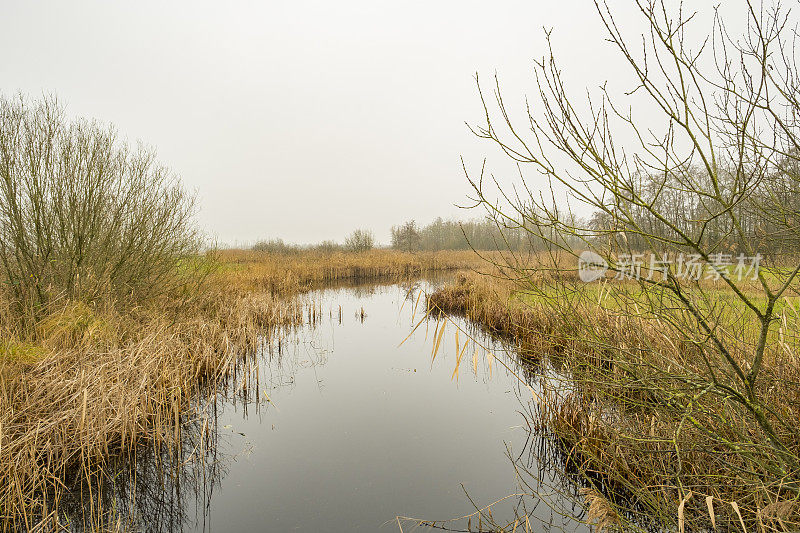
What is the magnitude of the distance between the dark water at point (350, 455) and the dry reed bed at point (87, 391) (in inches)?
16.8

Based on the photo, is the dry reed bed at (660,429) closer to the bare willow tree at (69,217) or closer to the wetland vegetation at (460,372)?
the wetland vegetation at (460,372)

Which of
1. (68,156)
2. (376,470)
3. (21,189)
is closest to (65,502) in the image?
(376,470)

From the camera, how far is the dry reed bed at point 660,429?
1.82m

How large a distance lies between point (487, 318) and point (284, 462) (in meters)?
5.97

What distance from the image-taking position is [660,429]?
293 cm

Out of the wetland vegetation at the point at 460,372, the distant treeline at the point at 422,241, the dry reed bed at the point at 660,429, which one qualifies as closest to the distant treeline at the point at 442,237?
the distant treeline at the point at 422,241

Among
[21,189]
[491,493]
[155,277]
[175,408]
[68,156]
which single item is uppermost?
[68,156]

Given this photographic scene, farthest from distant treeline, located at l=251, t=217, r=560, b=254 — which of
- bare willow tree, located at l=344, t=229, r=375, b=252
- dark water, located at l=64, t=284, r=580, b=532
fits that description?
dark water, located at l=64, t=284, r=580, b=532

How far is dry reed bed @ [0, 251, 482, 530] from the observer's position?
2865 millimetres

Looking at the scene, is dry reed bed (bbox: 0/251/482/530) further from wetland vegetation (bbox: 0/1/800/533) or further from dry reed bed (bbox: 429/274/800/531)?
dry reed bed (bbox: 429/274/800/531)

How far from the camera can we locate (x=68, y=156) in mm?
5434

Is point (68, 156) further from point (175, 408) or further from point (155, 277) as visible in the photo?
point (175, 408)

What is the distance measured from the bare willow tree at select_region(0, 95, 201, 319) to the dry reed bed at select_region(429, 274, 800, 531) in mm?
6420

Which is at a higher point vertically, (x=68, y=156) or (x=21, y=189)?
(x=68, y=156)
